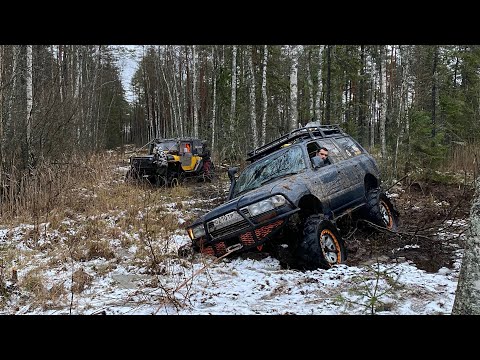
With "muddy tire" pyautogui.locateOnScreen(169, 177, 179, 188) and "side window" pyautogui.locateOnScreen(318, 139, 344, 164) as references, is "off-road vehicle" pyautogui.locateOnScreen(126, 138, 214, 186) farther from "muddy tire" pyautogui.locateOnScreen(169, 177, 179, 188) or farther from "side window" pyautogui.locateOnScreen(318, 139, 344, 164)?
"side window" pyautogui.locateOnScreen(318, 139, 344, 164)

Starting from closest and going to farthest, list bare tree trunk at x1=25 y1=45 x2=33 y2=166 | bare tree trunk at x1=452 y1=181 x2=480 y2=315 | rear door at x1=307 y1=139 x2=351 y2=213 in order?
bare tree trunk at x1=452 y1=181 x2=480 y2=315
rear door at x1=307 y1=139 x2=351 y2=213
bare tree trunk at x1=25 y1=45 x2=33 y2=166

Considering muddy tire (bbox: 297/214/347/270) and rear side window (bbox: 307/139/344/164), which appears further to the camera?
rear side window (bbox: 307/139/344/164)

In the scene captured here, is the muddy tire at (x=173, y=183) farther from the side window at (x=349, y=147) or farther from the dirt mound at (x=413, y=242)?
the dirt mound at (x=413, y=242)

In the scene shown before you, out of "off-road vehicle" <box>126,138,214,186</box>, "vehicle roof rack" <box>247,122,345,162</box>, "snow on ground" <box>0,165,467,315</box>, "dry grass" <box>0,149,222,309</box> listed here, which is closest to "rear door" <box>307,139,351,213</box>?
"vehicle roof rack" <box>247,122,345,162</box>

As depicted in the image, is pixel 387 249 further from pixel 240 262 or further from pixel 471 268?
pixel 471 268

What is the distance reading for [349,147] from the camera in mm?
7281

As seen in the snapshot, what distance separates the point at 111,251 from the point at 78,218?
97.9 inches

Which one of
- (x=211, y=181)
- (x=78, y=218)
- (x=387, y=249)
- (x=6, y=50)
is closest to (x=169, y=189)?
(x=211, y=181)

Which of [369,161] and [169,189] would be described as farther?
[169,189]

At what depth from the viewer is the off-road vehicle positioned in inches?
499

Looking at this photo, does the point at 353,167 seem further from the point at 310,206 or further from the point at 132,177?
the point at 132,177

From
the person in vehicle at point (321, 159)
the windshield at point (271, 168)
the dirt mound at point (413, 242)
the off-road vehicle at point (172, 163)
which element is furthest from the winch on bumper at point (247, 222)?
the off-road vehicle at point (172, 163)
